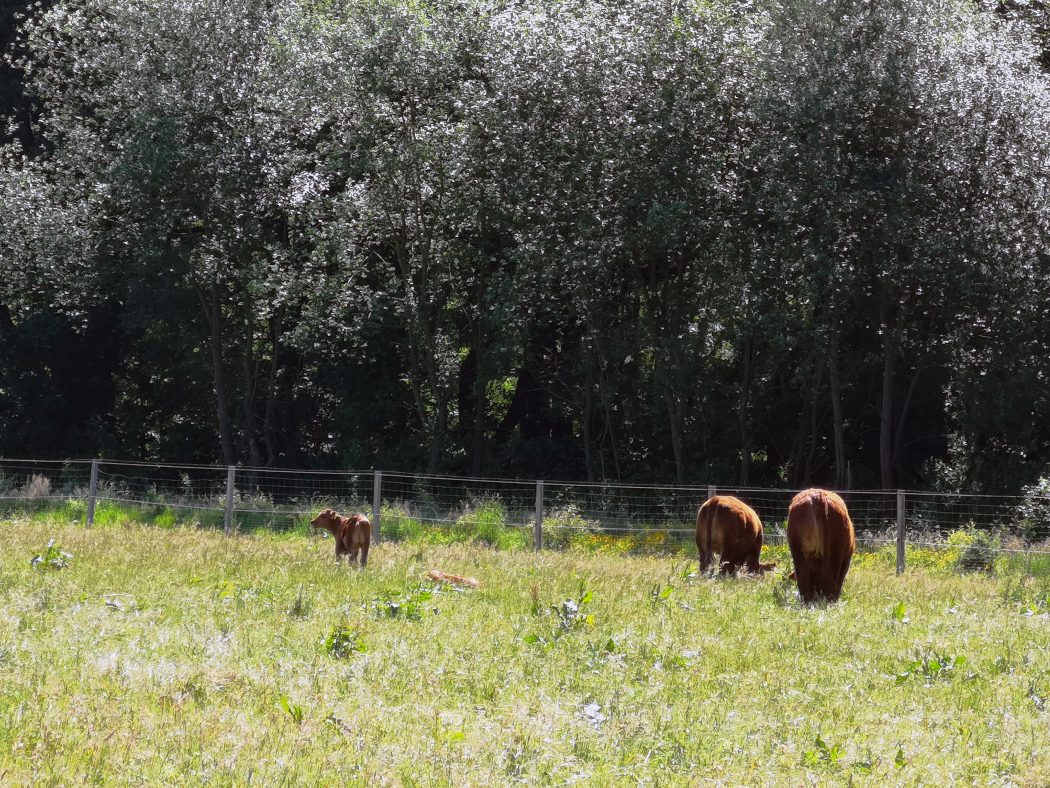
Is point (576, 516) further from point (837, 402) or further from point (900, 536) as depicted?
point (837, 402)

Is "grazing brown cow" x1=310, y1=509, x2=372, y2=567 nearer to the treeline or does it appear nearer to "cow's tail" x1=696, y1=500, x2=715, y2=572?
"cow's tail" x1=696, y1=500, x2=715, y2=572

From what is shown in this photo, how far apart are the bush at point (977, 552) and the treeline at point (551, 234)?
6.62 meters

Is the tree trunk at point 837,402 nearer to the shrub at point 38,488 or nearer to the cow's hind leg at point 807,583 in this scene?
the cow's hind leg at point 807,583

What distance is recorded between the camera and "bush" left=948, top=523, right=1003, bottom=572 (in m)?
16.9

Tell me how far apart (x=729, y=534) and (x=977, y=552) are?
5.76 m

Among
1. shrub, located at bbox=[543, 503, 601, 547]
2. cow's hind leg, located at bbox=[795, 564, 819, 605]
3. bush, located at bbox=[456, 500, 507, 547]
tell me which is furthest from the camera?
bush, located at bbox=[456, 500, 507, 547]

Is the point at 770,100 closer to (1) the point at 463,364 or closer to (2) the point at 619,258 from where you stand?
(2) the point at 619,258

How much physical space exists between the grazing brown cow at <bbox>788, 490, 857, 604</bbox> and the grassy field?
9.8 inches

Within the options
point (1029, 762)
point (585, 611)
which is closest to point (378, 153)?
point (585, 611)

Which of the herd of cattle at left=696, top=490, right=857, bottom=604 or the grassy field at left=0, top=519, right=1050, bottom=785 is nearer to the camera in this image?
the grassy field at left=0, top=519, right=1050, bottom=785

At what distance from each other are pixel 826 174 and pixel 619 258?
5.71 metres

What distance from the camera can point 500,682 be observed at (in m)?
7.50

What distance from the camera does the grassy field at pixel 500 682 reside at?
225 inches

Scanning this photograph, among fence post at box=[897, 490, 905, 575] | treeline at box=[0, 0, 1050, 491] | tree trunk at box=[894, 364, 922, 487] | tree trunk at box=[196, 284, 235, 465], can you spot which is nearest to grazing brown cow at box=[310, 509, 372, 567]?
fence post at box=[897, 490, 905, 575]
